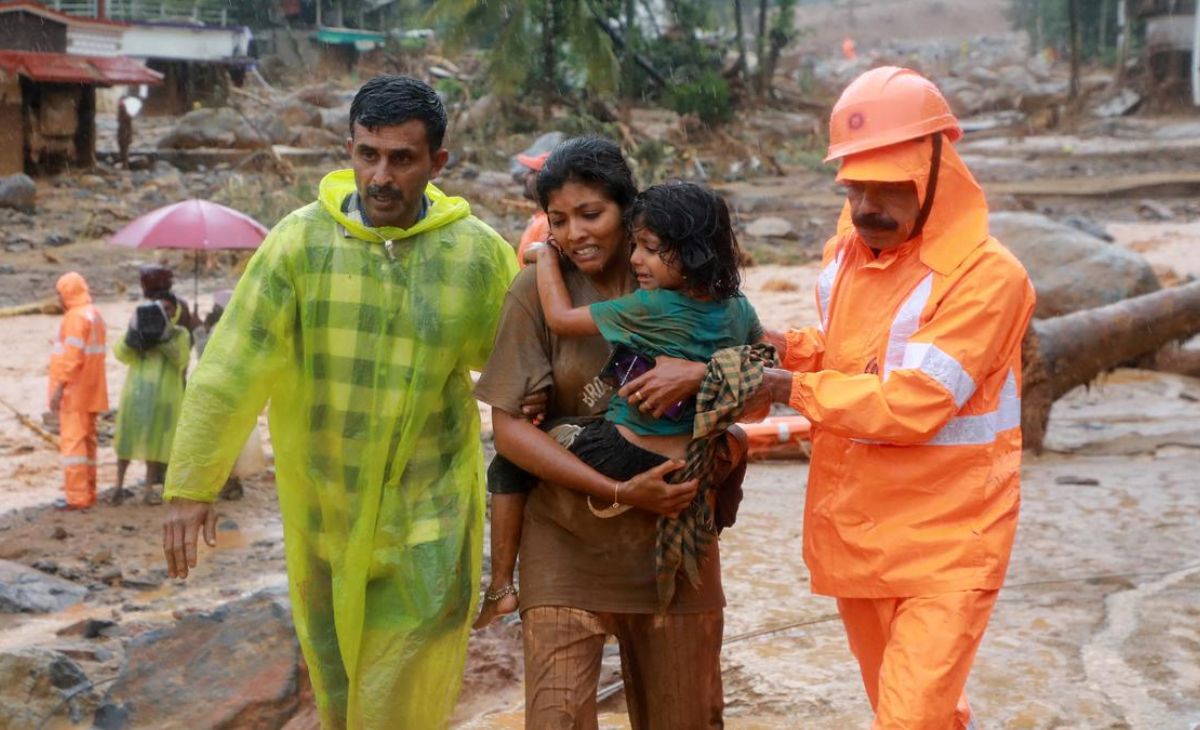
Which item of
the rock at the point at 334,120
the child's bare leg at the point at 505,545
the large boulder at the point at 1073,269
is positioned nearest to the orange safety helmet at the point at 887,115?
the child's bare leg at the point at 505,545

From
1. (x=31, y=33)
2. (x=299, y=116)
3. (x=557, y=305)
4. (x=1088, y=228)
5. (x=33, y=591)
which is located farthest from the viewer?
(x=299, y=116)

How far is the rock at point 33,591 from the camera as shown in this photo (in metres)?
6.78

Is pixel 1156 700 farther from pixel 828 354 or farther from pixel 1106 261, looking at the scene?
pixel 1106 261

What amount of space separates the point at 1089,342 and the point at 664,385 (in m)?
6.38

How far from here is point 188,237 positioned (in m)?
8.95

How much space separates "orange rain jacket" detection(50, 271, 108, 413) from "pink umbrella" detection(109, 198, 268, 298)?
0.42 m

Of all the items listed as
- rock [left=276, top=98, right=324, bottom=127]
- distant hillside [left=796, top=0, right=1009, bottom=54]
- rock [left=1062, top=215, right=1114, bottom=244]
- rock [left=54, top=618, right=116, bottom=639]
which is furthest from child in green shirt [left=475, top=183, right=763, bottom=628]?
distant hillside [left=796, top=0, right=1009, bottom=54]

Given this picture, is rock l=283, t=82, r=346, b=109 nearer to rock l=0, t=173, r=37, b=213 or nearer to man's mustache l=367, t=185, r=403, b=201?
rock l=0, t=173, r=37, b=213

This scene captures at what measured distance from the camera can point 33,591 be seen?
6.93 meters

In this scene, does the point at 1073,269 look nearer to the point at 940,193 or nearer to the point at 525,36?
the point at 940,193

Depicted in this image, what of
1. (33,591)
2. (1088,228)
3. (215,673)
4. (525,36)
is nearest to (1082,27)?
(525,36)

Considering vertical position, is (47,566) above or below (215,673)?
below

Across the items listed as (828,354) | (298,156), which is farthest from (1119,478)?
(298,156)

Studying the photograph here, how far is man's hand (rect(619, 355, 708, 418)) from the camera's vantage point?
121 inches
